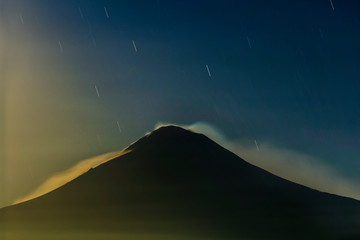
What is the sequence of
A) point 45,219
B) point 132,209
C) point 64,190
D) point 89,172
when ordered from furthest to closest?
point 89,172
point 64,190
point 132,209
point 45,219

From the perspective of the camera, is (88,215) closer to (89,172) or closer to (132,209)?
(132,209)

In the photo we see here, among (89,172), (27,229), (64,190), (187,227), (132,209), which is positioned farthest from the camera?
(89,172)

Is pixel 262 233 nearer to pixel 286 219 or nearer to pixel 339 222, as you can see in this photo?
pixel 286 219

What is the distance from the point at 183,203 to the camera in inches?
4218

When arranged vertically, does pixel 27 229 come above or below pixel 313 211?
above

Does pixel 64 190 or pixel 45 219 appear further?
pixel 64 190

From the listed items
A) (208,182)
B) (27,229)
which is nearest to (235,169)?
(208,182)

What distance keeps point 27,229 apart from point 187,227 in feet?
81.3

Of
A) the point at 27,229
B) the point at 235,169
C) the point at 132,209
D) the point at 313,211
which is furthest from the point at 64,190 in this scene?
the point at 313,211

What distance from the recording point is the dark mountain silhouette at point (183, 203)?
87.4 metres

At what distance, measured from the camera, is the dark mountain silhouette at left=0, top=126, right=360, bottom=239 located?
287ft

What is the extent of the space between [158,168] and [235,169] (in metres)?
17.5

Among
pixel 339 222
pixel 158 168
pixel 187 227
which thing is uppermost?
pixel 158 168

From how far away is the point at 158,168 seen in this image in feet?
407
